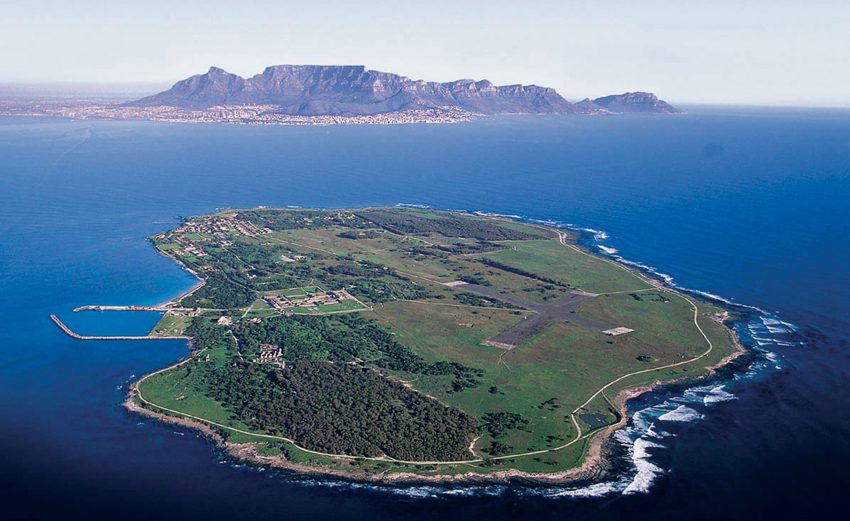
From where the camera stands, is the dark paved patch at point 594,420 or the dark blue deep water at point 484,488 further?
the dark paved patch at point 594,420

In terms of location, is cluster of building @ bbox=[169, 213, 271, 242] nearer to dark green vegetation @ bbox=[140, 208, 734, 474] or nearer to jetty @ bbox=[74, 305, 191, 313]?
dark green vegetation @ bbox=[140, 208, 734, 474]

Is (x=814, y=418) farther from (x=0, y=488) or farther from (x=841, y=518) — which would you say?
→ (x=0, y=488)

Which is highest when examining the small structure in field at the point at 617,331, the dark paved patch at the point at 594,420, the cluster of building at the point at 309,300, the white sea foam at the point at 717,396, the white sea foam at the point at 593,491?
the cluster of building at the point at 309,300

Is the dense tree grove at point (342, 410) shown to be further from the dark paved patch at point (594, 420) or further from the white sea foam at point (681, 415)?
the white sea foam at point (681, 415)

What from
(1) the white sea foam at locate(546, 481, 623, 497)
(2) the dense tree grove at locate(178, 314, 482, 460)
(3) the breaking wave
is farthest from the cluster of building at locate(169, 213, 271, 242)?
(1) the white sea foam at locate(546, 481, 623, 497)

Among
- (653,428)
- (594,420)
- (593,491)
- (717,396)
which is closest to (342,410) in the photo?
(594,420)

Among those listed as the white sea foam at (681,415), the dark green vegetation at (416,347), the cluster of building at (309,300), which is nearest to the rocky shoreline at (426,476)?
the dark green vegetation at (416,347)

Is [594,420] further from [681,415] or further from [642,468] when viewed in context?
[681,415]
